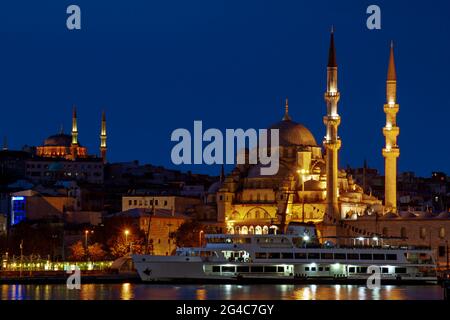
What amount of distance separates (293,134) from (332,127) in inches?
418

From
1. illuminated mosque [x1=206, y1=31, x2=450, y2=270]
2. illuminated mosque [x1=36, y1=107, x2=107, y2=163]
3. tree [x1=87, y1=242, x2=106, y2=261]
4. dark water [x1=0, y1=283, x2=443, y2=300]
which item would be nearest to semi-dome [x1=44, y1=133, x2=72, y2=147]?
illuminated mosque [x1=36, y1=107, x2=107, y2=163]

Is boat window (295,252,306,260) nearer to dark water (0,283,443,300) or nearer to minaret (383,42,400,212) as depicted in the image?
dark water (0,283,443,300)

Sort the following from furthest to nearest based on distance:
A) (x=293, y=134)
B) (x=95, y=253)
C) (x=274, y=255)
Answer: (x=293, y=134) → (x=95, y=253) → (x=274, y=255)

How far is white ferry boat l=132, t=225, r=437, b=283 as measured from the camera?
60.2 metres

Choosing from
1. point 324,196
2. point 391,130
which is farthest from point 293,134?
point 391,130

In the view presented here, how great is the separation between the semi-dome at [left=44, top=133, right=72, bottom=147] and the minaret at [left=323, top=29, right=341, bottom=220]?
50.9 metres

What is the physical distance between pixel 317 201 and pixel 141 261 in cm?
2344

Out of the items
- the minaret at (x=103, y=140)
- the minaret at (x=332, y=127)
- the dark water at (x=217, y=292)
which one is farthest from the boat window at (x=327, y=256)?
the minaret at (x=103, y=140)

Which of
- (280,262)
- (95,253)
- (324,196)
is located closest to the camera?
(280,262)

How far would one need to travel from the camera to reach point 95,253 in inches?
2945

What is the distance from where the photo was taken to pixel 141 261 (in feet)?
199

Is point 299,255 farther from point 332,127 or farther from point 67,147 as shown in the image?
point 67,147

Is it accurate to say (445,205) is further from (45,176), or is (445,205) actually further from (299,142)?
(45,176)

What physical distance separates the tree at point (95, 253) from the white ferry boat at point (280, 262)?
513 inches
